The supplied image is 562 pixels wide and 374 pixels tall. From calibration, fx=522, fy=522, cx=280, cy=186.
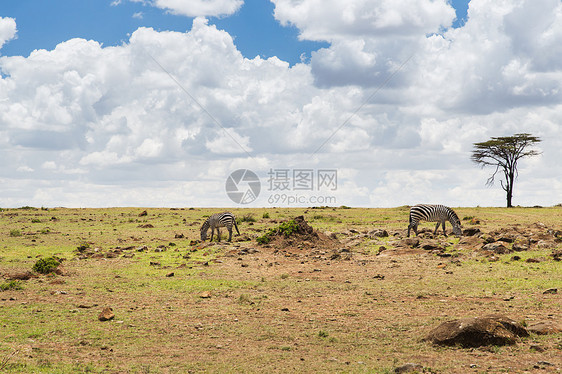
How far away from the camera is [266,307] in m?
14.4

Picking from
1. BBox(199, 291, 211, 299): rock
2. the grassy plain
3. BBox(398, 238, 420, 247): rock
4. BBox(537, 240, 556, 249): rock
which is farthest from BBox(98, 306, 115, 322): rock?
BBox(537, 240, 556, 249): rock

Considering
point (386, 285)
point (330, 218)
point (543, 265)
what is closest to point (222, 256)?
point (386, 285)

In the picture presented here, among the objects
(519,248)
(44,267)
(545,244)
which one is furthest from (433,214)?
(44,267)

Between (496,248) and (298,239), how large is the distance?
9378 mm

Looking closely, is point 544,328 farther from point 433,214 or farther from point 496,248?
point 433,214

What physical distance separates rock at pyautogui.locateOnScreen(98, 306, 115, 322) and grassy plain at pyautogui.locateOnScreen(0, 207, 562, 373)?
0.45 feet

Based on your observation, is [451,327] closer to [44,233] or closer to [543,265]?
[543,265]

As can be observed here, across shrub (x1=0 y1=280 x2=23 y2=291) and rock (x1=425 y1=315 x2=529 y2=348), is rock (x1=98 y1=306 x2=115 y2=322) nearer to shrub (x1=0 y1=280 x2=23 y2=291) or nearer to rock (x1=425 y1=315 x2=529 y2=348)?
shrub (x1=0 y1=280 x2=23 y2=291)

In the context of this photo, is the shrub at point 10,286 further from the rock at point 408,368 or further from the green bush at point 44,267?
the rock at point 408,368

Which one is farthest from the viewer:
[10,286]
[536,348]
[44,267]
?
[44,267]

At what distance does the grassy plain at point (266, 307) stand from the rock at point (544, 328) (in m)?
0.22

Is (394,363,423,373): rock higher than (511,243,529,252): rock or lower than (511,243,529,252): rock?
lower

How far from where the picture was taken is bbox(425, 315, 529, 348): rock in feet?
32.6

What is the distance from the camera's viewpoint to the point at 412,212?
30.9 m
